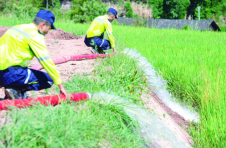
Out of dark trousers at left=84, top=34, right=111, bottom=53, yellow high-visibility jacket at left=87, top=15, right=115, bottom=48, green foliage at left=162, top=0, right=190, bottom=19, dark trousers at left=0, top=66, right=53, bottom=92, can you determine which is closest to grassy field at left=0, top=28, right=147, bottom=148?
dark trousers at left=0, top=66, right=53, bottom=92

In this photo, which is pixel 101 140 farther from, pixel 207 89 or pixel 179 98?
pixel 179 98

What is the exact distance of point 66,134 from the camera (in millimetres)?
1941

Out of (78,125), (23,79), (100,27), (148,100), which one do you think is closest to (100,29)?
(100,27)

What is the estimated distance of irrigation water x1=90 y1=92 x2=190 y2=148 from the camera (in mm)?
2744

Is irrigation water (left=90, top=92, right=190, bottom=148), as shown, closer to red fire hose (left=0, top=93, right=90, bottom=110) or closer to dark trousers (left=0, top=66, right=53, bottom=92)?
red fire hose (left=0, top=93, right=90, bottom=110)

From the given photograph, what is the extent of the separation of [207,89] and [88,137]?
224 cm

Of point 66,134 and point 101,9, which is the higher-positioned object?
point 101,9

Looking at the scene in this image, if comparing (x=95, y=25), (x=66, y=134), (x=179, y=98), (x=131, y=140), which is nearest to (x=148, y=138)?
(x=131, y=140)

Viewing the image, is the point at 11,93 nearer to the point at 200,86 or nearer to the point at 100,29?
the point at 200,86

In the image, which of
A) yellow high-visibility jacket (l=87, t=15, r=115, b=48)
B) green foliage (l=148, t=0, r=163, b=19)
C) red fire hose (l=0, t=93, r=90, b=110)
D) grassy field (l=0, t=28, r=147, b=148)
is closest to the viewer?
grassy field (l=0, t=28, r=147, b=148)

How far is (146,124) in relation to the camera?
2.87 metres

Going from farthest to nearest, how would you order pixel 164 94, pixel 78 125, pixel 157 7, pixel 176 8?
pixel 157 7, pixel 176 8, pixel 164 94, pixel 78 125

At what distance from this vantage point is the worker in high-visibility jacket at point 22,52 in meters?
2.58

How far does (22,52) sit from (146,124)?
170 cm
